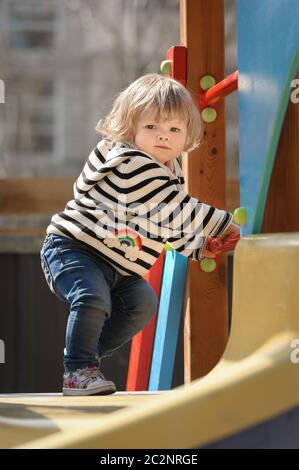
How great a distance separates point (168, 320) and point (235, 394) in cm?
116

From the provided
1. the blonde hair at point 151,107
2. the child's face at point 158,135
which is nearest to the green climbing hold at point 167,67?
the blonde hair at point 151,107

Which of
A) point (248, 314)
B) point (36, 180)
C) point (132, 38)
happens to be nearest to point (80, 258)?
point (248, 314)

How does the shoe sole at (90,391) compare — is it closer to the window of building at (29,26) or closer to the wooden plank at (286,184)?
the wooden plank at (286,184)

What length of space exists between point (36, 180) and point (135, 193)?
108 inches

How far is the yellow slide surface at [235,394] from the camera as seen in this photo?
107 cm

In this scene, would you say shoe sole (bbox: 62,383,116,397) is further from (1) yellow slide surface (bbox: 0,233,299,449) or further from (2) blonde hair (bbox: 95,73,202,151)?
(2) blonde hair (bbox: 95,73,202,151)

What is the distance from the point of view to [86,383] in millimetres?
1698

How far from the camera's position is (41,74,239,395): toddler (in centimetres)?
173

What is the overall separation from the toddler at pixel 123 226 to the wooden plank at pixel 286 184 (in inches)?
18.2

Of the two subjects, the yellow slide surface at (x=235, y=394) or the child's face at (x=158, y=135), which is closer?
the yellow slide surface at (x=235, y=394)

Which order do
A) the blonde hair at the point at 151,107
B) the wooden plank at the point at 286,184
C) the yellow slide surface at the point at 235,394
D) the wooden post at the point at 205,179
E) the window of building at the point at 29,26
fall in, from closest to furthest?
the yellow slide surface at the point at 235,394 → the wooden plank at the point at 286,184 → the blonde hair at the point at 151,107 → the wooden post at the point at 205,179 → the window of building at the point at 29,26

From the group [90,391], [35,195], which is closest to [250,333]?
[90,391]
